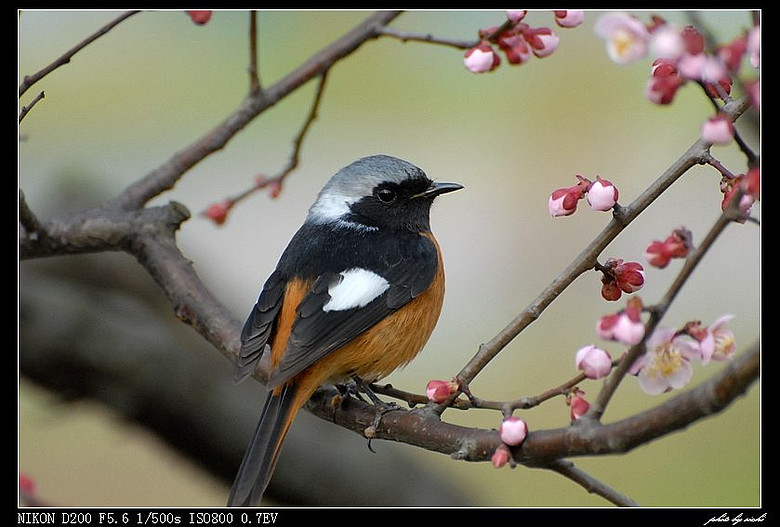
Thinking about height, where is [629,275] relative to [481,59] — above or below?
below

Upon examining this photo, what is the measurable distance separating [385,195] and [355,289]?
68 cm

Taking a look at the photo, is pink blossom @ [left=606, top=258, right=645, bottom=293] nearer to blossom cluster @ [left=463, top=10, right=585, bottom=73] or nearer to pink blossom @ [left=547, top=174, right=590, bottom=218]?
pink blossom @ [left=547, top=174, right=590, bottom=218]

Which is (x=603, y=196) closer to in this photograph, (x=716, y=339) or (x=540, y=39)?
(x=716, y=339)

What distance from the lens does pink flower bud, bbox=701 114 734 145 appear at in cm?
165

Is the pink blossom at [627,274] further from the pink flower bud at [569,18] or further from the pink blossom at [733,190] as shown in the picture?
the pink flower bud at [569,18]

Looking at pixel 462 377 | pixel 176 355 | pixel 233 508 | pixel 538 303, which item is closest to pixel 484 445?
pixel 462 377

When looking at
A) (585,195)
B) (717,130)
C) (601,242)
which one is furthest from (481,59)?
(717,130)

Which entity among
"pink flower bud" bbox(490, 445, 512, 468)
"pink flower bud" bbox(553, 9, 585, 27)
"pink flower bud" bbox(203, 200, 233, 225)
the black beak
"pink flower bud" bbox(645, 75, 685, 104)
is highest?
the black beak

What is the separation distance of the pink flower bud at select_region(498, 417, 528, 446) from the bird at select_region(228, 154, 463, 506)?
3.50 feet

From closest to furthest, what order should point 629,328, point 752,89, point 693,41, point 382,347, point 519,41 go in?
point 752,89 < point 693,41 < point 629,328 < point 519,41 < point 382,347

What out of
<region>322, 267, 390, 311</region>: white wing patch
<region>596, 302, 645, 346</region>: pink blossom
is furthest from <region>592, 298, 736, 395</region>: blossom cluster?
<region>322, 267, 390, 311</region>: white wing patch

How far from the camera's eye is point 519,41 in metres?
2.70

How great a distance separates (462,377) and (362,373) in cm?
108
